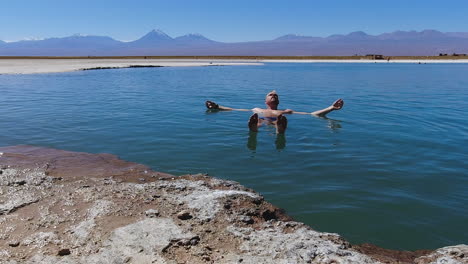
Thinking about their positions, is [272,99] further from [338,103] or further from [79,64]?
[79,64]

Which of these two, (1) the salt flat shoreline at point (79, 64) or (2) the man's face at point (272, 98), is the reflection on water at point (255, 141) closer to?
(2) the man's face at point (272, 98)

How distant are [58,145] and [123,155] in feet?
7.25

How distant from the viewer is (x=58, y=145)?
10.1 metres

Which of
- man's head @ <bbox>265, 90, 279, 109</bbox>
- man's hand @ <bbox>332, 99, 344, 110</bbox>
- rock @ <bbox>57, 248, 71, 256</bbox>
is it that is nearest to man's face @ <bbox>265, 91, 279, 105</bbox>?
man's head @ <bbox>265, 90, 279, 109</bbox>

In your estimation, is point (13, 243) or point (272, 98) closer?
point (13, 243)

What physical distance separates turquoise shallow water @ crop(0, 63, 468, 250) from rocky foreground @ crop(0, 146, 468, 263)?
982 mm

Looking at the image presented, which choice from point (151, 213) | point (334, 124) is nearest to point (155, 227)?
point (151, 213)

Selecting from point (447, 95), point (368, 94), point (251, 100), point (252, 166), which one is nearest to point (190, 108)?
point (251, 100)

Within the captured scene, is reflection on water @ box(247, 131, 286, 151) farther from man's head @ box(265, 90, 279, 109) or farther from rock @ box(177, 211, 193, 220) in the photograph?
A: rock @ box(177, 211, 193, 220)

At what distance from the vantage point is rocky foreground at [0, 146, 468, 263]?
163 inches

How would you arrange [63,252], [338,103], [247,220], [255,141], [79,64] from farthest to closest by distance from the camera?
[79,64]
[338,103]
[255,141]
[247,220]
[63,252]

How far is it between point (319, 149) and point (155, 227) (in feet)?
20.1

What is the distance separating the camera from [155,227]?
186 inches

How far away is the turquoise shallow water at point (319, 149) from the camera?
6078mm
